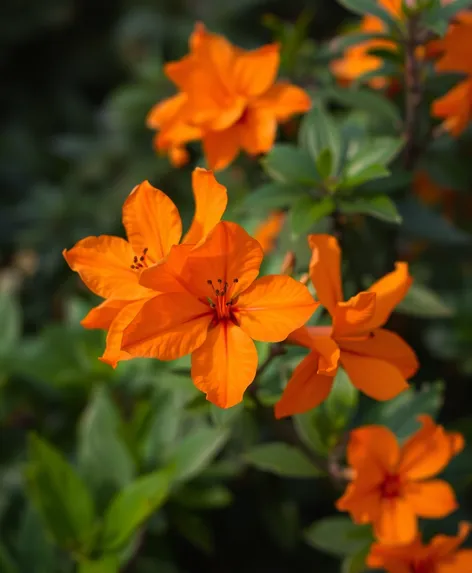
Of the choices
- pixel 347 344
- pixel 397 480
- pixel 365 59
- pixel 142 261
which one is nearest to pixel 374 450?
pixel 397 480

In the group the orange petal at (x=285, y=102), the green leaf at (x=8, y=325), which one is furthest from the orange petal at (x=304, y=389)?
the green leaf at (x=8, y=325)

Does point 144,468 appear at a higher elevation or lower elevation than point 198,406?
lower

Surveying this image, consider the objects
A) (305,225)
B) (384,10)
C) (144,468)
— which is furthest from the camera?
(144,468)

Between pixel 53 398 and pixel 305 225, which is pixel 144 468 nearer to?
pixel 53 398

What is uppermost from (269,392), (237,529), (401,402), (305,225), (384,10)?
(384,10)

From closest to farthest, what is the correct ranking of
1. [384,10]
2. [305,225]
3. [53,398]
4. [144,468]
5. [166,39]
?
[305,225] < [384,10] < [144,468] < [53,398] < [166,39]

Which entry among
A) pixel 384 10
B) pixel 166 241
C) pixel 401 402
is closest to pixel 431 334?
pixel 401 402

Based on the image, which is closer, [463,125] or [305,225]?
[305,225]

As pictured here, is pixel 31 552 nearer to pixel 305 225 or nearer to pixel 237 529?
pixel 237 529

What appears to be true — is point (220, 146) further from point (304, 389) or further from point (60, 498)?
point (60, 498)
